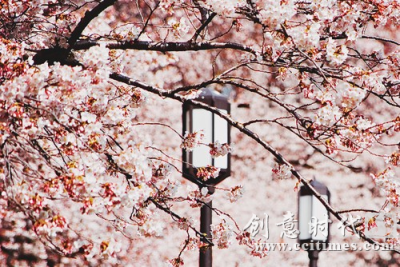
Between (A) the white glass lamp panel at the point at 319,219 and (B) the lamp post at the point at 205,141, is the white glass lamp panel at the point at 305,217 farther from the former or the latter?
(B) the lamp post at the point at 205,141

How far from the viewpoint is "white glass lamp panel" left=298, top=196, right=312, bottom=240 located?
5117 millimetres

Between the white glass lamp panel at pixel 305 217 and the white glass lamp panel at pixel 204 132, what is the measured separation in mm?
1512

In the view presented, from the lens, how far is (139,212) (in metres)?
3.51

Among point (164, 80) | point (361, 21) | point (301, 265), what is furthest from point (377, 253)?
point (361, 21)

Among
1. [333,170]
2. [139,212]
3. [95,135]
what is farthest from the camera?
[333,170]

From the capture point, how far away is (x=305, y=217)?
5160 millimetres

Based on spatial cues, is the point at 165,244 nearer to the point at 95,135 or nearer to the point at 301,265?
the point at 301,265

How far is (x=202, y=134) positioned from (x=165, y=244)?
3.25 meters

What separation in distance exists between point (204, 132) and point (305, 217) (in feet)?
5.17

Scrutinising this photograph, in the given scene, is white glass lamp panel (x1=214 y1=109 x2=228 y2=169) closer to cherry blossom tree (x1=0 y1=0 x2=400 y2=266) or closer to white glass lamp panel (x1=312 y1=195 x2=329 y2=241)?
cherry blossom tree (x1=0 y1=0 x2=400 y2=266)

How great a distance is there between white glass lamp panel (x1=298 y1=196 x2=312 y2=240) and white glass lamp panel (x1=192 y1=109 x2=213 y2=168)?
1.51 metres

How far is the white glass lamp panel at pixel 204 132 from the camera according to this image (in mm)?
3854

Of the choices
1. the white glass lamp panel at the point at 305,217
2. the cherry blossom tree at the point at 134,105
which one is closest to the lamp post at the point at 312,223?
the white glass lamp panel at the point at 305,217

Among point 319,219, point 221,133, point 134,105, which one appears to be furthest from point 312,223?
point 134,105
